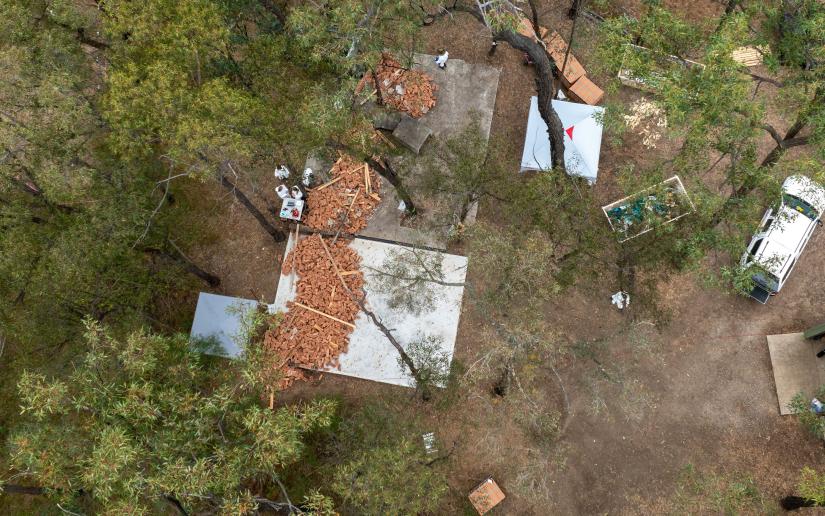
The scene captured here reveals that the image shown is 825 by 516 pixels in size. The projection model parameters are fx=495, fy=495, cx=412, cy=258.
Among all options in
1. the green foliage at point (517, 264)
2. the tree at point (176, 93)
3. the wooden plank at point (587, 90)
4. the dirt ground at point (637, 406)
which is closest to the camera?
the tree at point (176, 93)

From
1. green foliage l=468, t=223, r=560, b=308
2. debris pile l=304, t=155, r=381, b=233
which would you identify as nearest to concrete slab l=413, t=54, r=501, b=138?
Result: debris pile l=304, t=155, r=381, b=233

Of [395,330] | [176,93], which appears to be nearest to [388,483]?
[395,330]

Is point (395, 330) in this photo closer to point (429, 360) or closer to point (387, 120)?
point (429, 360)

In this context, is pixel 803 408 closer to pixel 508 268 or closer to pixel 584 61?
pixel 508 268

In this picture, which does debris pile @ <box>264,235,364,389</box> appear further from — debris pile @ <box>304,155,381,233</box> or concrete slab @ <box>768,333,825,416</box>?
concrete slab @ <box>768,333,825,416</box>

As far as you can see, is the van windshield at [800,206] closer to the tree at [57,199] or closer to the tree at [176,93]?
the tree at [176,93]

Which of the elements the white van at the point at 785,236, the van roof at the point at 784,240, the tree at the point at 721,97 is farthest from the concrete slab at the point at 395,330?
the van roof at the point at 784,240

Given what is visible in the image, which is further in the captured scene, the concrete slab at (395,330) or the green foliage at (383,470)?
the concrete slab at (395,330)
